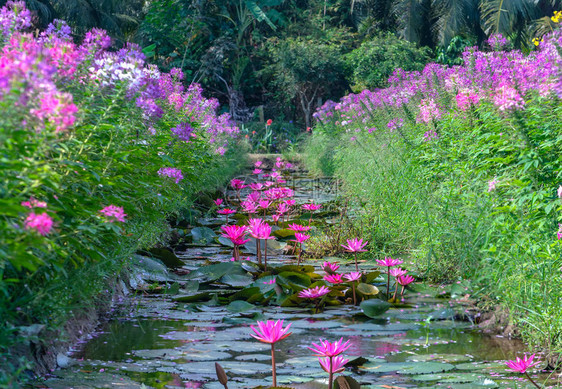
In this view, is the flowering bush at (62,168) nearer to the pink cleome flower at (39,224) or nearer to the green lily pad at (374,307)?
the pink cleome flower at (39,224)

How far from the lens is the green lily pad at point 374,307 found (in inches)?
131

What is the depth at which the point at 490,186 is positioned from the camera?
324 cm

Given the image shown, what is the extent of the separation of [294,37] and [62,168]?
2090 cm

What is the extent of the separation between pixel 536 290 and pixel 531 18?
68.5 feet

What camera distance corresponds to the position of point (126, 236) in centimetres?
282

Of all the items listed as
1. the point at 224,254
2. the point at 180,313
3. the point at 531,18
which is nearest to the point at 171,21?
the point at 531,18

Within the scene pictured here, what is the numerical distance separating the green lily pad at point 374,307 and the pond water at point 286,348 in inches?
2.1

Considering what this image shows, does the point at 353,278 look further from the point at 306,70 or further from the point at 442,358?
the point at 306,70

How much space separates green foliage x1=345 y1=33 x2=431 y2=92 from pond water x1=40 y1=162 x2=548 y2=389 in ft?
51.0

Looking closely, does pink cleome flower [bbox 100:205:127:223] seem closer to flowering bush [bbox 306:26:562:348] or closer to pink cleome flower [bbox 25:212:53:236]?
pink cleome flower [bbox 25:212:53:236]

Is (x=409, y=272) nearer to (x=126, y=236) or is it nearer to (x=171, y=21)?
(x=126, y=236)

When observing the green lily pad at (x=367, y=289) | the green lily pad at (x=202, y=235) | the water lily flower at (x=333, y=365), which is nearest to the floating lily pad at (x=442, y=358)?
the water lily flower at (x=333, y=365)

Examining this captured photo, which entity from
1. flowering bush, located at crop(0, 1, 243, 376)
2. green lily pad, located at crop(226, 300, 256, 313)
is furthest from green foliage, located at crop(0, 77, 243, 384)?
green lily pad, located at crop(226, 300, 256, 313)

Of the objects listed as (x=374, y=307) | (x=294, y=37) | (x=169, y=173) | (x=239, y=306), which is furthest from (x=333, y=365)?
(x=294, y=37)
